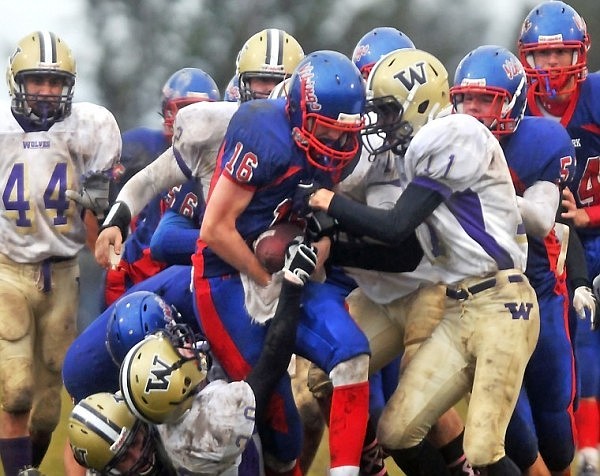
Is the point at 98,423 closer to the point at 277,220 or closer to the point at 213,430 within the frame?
the point at 213,430

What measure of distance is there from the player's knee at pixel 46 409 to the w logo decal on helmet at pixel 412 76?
6.68 feet

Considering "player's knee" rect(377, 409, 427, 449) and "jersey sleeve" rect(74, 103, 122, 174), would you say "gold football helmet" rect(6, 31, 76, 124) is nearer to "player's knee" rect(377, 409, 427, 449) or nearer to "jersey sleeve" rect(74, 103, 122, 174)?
"jersey sleeve" rect(74, 103, 122, 174)

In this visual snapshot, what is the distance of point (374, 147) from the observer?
5.66 meters

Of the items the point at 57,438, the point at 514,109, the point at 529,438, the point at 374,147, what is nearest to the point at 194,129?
the point at 374,147

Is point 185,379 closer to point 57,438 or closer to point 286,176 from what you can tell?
point 286,176

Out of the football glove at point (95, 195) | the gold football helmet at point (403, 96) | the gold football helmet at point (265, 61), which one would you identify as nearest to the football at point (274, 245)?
the gold football helmet at point (403, 96)

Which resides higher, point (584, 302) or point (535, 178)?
point (535, 178)

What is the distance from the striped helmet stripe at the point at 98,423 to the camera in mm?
4930

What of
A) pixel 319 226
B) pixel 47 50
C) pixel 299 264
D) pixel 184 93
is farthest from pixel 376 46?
pixel 299 264

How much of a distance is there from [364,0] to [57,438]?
10176mm

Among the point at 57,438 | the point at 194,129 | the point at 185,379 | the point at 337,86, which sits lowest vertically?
the point at 57,438

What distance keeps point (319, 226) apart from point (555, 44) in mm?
1857

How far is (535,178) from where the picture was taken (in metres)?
5.79

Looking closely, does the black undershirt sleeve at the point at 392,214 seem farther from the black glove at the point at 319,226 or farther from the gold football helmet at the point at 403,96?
the gold football helmet at the point at 403,96
